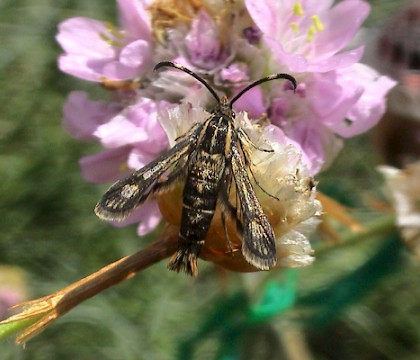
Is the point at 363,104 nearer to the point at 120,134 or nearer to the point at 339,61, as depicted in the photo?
the point at 339,61

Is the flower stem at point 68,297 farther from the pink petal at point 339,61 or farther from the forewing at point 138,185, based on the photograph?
the pink petal at point 339,61

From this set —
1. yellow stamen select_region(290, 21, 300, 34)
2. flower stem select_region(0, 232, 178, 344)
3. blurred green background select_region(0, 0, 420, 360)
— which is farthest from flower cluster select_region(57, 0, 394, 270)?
blurred green background select_region(0, 0, 420, 360)

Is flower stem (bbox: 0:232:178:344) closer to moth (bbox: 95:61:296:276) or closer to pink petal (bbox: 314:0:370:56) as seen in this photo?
moth (bbox: 95:61:296:276)

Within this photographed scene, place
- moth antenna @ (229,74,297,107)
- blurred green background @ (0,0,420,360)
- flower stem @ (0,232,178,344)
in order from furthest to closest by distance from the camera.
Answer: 1. blurred green background @ (0,0,420,360)
2. moth antenna @ (229,74,297,107)
3. flower stem @ (0,232,178,344)

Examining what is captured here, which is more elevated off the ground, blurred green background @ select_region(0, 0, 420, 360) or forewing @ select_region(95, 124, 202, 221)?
forewing @ select_region(95, 124, 202, 221)

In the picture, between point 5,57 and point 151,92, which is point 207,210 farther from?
point 5,57

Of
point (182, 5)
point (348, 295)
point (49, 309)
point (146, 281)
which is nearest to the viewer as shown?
point (49, 309)

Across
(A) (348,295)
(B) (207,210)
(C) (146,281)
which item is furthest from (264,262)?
(C) (146,281)
